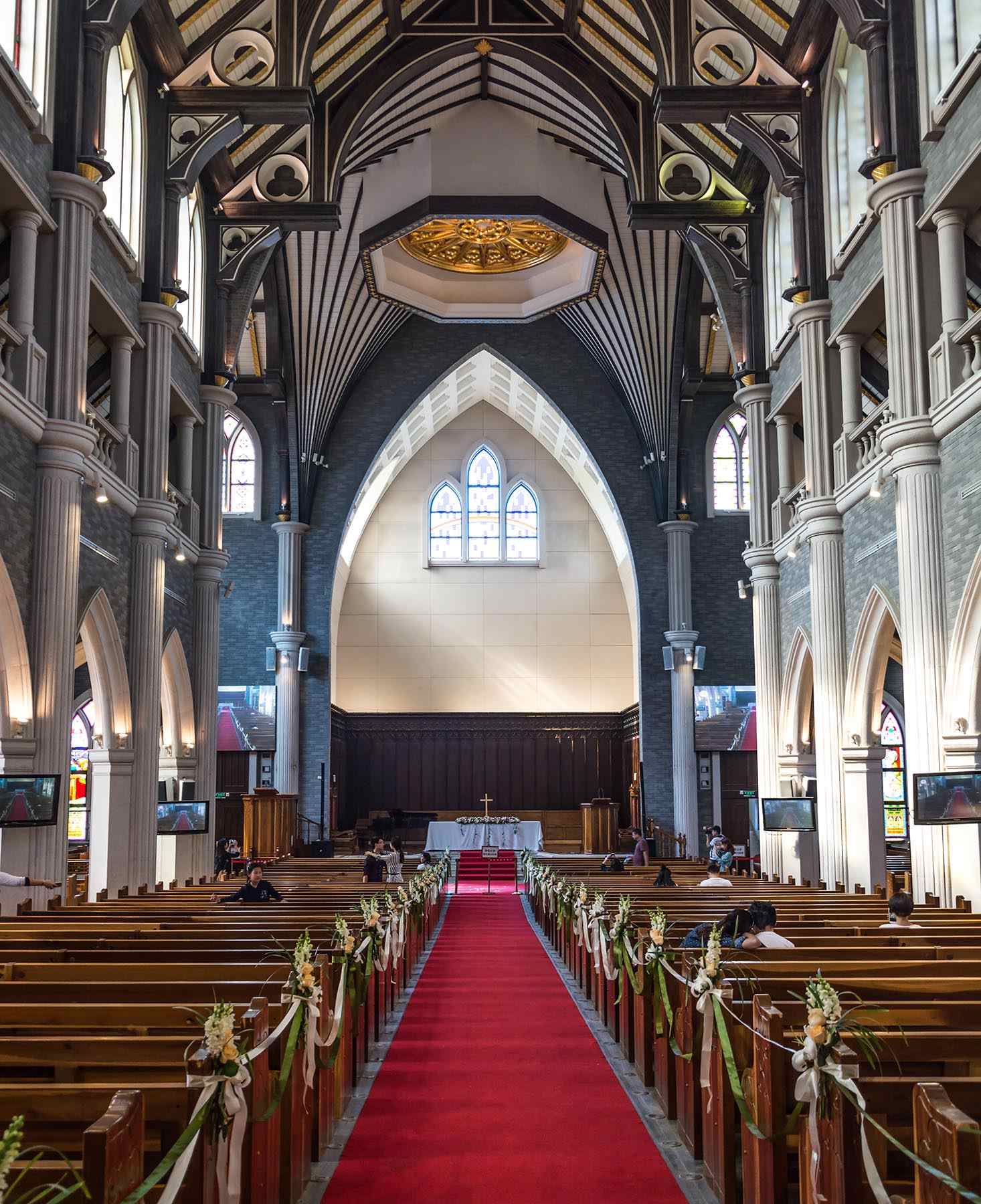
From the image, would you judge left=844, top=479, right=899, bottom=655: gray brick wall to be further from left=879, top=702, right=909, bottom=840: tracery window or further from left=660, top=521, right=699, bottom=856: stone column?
left=879, top=702, right=909, bottom=840: tracery window

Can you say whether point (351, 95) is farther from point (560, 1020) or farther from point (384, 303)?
point (560, 1020)

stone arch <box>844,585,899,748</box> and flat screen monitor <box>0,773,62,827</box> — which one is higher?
stone arch <box>844,585,899,748</box>

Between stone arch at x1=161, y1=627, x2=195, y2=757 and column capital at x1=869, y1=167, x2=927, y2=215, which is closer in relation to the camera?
column capital at x1=869, y1=167, x2=927, y2=215

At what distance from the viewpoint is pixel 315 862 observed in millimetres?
21219

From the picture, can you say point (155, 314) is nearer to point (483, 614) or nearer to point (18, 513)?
point (18, 513)

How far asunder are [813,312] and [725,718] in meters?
13.4

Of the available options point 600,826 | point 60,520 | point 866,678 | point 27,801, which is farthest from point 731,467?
point 27,801

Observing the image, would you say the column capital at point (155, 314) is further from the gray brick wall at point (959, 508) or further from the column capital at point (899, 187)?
the gray brick wall at point (959, 508)

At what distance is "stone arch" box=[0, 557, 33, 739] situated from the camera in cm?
1212

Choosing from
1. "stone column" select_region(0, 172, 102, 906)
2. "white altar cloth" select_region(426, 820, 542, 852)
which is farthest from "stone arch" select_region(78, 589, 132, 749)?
"white altar cloth" select_region(426, 820, 542, 852)

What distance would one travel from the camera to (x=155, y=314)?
1673cm

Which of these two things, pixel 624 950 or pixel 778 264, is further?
pixel 778 264

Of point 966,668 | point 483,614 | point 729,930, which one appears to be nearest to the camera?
point 729,930

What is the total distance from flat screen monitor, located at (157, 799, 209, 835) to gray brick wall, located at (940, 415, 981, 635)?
Result: 34.7ft
